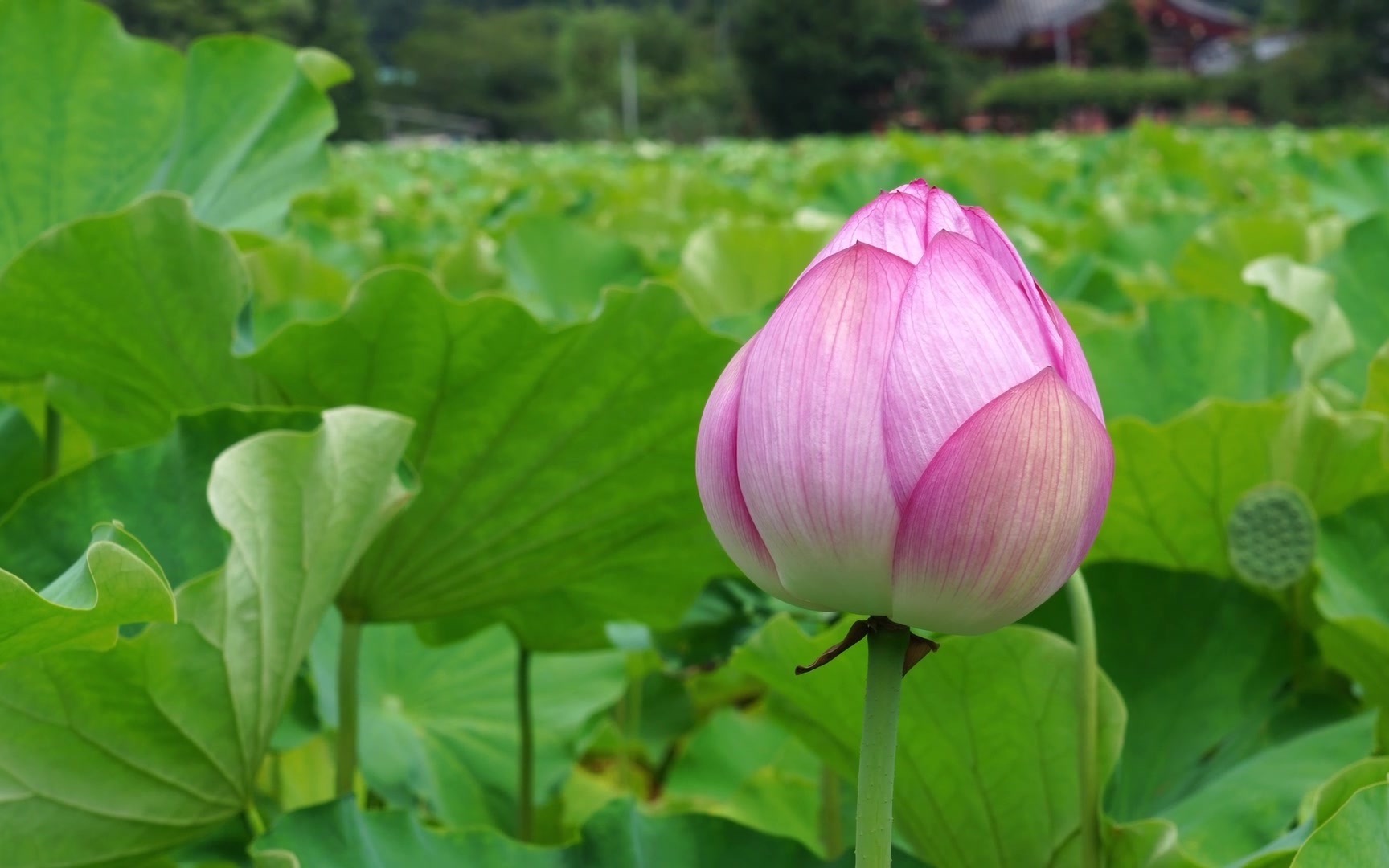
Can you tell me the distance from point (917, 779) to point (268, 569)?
280mm

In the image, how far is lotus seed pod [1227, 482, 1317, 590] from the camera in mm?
667

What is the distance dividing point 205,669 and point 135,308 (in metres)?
0.22

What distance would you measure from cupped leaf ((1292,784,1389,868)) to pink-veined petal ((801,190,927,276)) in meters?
0.20

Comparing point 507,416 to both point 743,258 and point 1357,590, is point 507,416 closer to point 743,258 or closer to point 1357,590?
point 1357,590

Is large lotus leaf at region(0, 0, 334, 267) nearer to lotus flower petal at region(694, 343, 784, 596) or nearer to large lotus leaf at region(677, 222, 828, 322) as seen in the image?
large lotus leaf at region(677, 222, 828, 322)

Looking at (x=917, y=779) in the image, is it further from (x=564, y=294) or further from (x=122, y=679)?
(x=564, y=294)

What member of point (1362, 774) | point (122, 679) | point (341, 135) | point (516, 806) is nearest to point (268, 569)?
point (122, 679)

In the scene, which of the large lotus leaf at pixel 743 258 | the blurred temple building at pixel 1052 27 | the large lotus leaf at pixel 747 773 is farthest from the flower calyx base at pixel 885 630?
the blurred temple building at pixel 1052 27

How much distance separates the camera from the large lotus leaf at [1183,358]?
2.90 ft

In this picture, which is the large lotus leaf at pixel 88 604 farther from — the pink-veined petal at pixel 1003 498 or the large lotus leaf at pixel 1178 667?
the large lotus leaf at pixel 1178 667

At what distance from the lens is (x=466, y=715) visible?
1.13 m

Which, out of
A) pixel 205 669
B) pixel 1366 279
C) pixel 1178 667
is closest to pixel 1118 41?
pixel 1366 279

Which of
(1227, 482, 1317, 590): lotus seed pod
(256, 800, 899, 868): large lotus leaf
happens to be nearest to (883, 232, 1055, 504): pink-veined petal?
(256, 800, 899, 868): large lotus leaf

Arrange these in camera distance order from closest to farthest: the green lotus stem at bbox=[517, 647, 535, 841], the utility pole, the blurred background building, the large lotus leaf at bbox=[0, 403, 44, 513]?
1. the large lotus leaf at bbox=[0, 403, 44, 513]
2. the green lotus stem at bbox=[517, 647, 535, 841]
3. the blurred background building
4. the utility pole
